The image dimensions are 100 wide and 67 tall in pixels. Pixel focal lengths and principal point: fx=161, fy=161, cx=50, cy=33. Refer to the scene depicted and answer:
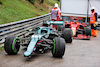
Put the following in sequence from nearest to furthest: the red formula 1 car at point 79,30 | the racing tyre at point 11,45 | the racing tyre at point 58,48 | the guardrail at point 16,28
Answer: the racing tyre at point 58,48 → the racing tyre at point 11,45 → the guardrail at point 16,28 → the red formula 1 car at point 79,30

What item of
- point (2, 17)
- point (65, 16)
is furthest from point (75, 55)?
point (65, 16)

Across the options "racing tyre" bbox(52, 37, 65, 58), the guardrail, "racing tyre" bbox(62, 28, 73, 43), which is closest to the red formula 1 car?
"racing tyre" bbox(62, 28, 73, 43)

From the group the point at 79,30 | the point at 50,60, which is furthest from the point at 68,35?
the point at 50,60

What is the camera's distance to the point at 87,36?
11.0 meters

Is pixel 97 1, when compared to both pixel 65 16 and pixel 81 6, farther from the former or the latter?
pixel 65 16

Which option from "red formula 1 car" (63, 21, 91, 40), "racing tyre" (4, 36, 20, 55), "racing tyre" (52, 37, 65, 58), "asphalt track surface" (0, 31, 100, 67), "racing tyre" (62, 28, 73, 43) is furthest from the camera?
"red formula 1 car" (63, 21, 91, 40)

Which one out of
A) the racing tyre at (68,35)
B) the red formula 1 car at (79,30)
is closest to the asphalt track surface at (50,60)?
the racing tyre at (68,35)

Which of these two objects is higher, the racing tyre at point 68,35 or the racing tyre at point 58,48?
the racing tyre at point 68,35

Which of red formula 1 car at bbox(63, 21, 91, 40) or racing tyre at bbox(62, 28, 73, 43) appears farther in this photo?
red formula 1 car at bbox(63, 21, 91, 40)

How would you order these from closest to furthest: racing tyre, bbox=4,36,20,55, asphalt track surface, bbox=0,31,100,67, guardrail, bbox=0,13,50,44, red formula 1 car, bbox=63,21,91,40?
asphalt track surface, bbox=0,31,100,67 → racing tyre, bbox=4,36,20,55 → guardrail, bbox=0,13,50,44 → red formula 1 car, bbox=63,21,91,40

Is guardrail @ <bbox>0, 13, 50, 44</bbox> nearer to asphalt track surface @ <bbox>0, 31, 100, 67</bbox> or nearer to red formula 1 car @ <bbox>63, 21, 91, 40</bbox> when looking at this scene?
asphalt track surface @ <bbox>0, 31, 100, 67</bbox>

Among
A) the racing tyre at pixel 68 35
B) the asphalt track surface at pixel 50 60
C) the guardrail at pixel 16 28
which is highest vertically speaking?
the guardrail at pixel 16 28

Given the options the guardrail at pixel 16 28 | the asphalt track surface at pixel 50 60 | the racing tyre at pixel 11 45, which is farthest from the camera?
the guardrail at pixel 16 28

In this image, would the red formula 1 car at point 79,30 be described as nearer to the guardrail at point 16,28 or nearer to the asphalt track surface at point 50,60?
the guardrail at point 16,28
